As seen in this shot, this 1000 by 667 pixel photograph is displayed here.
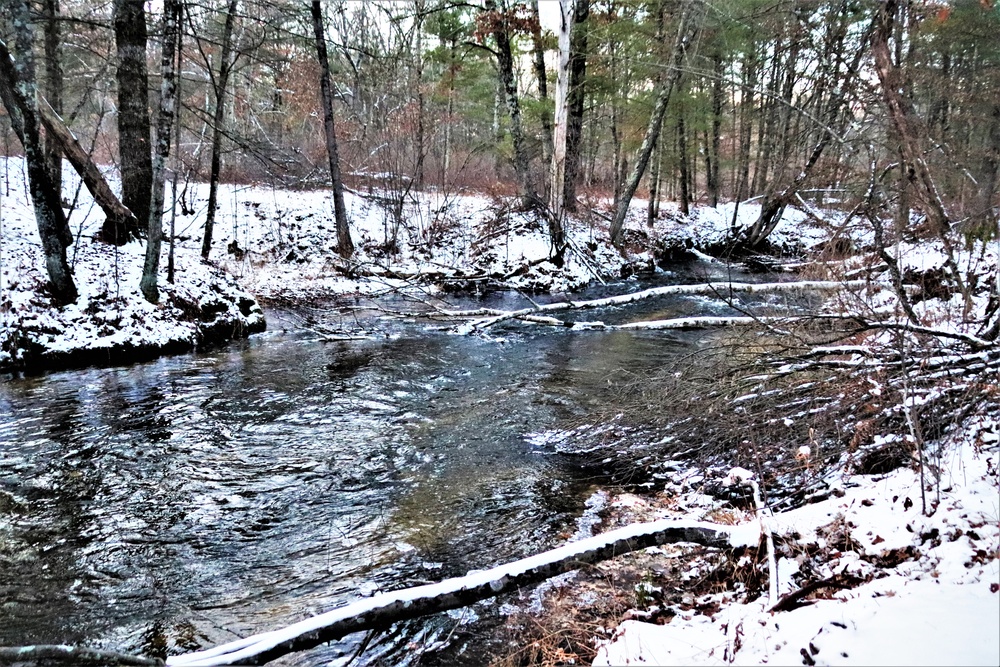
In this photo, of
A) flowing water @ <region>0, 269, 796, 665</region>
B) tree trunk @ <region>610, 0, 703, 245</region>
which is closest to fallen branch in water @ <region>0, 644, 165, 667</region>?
flowing water @ <region>0, 269, 796, 665</region>

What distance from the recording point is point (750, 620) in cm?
308

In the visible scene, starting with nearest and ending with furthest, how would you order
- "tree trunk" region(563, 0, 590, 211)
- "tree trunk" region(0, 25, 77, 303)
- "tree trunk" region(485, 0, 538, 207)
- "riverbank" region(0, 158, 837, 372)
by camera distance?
"tree trunk" region(0, 25, 77, 303) < "riverbank" region(0, 158, 837, 372) < "tree trunk" region(485, 0, 538, 207) < "tree trunk" region(563, 0, 590, 211)

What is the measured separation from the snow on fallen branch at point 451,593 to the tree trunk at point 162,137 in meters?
8.28

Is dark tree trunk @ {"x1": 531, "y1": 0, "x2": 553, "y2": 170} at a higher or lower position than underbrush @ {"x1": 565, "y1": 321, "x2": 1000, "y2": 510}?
higher

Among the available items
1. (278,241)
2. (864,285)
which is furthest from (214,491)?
(278,241)

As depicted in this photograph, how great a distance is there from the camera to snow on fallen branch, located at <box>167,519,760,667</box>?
2867 mm

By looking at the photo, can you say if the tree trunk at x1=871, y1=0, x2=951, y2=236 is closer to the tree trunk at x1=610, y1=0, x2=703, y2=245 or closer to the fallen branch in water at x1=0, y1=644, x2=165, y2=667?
Answer: the fallen branch in water at x1=0, y1=644, x2=165, y2=667

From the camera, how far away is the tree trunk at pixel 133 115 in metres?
10.7

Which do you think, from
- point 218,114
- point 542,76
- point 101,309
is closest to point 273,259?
point 218,114

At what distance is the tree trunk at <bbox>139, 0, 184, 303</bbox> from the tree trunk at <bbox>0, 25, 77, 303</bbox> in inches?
47.1

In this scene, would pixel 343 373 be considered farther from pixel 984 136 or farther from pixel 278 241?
pixel 984 136

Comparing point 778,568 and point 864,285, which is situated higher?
point 864,285

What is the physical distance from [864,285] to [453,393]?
16.8 ft

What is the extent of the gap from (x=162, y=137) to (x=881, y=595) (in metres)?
10.8
